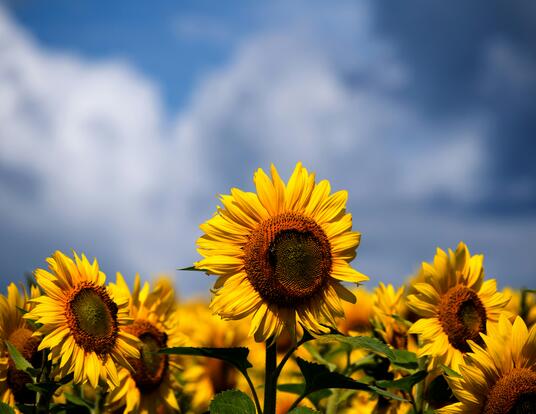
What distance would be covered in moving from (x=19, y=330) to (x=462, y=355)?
8.13 feet

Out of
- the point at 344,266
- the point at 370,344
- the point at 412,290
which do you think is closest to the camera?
the point at 370,344

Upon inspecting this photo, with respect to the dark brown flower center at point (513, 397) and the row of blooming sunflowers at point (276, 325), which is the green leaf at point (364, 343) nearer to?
the row of blooming sunflowers at point (276, 325)

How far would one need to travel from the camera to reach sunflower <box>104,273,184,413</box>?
407 cm

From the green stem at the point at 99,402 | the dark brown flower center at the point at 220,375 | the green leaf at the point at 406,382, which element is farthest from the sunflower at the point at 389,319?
the dark brown flower center at the point at 220,375

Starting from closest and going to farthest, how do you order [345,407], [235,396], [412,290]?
[235,396], [412,290], [345,407]

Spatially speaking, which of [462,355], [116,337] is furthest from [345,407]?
[116,337]

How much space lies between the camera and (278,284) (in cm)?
308

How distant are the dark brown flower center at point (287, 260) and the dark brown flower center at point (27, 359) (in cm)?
142

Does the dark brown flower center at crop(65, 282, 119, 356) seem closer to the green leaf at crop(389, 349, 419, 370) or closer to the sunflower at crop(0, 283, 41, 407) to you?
the sunflower at crop(0, 283, 41, 407)

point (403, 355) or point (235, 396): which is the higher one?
point (403, 355)

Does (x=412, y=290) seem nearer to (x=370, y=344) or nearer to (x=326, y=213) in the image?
(x=326, y=213)

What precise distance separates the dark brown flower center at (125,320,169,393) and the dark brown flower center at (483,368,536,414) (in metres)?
1.97

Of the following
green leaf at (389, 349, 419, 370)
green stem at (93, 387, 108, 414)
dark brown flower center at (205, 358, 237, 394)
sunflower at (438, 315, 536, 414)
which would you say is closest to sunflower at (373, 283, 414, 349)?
green leaf at (389, 349, 419, 370)

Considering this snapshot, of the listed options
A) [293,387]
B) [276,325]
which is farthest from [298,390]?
[276,325]
